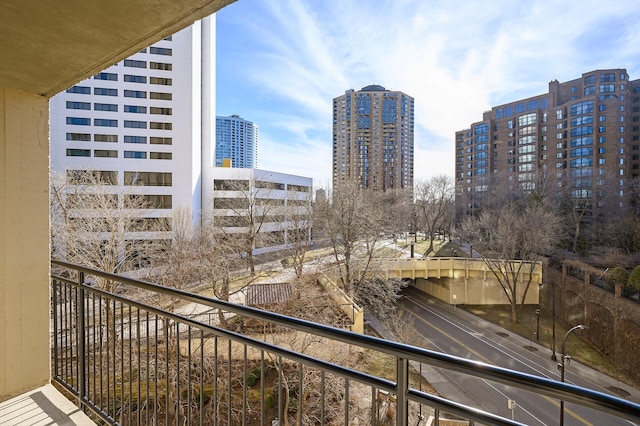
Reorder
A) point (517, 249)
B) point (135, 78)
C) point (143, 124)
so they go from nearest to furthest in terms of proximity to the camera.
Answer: point (517, 249) < point (135, 78) < point (143, 124)

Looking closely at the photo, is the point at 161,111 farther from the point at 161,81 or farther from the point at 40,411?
the point at 40,411

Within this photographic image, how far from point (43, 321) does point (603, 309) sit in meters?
22.7

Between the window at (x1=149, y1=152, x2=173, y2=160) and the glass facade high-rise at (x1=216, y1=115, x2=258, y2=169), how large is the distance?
45037mm

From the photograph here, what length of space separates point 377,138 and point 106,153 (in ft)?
176

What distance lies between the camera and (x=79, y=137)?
92.2 feet

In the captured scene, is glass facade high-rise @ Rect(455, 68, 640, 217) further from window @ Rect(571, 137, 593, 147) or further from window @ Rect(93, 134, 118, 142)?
window @ Rect(93, 134, 118, 142)

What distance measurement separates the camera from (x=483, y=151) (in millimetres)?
56188

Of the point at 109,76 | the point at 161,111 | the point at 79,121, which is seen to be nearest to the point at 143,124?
the point at 161,111

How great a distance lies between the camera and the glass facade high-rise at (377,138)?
7056 centimetres

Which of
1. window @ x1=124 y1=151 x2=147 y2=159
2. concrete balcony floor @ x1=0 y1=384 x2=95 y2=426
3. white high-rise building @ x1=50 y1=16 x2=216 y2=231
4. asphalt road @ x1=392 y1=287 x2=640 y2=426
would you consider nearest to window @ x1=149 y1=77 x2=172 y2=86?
white high-rise building @ x1=50 y1=16 x2=216 y2=231

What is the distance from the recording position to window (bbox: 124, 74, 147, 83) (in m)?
28.6

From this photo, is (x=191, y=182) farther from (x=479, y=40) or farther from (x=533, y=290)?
(x=533, y=290)

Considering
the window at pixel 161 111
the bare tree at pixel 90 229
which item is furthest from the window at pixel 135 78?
the bare tree at pixel 90 229

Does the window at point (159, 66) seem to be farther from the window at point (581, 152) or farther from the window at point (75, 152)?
the window at point (581, 152)
